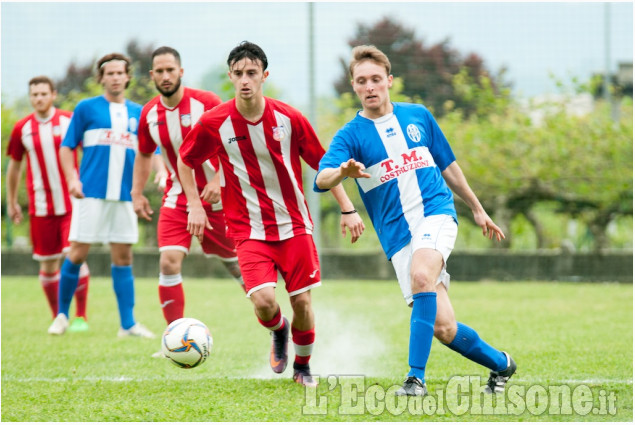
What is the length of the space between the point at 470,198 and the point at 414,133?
49cm

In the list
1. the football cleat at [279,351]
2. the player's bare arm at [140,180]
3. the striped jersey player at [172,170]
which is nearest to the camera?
the football cleat at [279,351]

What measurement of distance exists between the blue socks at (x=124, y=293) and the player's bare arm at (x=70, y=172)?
82 centimetres

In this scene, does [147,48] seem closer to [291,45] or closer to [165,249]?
[291,45]

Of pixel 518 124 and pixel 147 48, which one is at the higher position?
pixel 147 48

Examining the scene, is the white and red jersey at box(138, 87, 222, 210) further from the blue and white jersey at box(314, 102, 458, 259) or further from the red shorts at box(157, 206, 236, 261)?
the blue and white jersey at box(314, 102, 458, 259)

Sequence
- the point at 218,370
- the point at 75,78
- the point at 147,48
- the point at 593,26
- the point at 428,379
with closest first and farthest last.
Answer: the point at 428,379 < the point at 218,370 < the point at 593,26 < the point at 147,48 < the point at 75,78

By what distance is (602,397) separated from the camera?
14.8 feet

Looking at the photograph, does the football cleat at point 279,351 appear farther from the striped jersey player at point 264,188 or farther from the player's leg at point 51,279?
the player's leg at point 51,279

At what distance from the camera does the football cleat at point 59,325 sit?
764 centimetres

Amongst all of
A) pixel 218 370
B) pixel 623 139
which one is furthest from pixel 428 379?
pixel 623 139

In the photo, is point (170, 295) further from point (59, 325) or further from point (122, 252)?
point (59, 325)

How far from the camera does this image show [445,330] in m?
4.64

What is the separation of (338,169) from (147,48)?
13.3 meters

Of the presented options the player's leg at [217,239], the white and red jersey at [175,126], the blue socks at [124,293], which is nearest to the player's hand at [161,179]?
the white and red jersey at [175,126]
